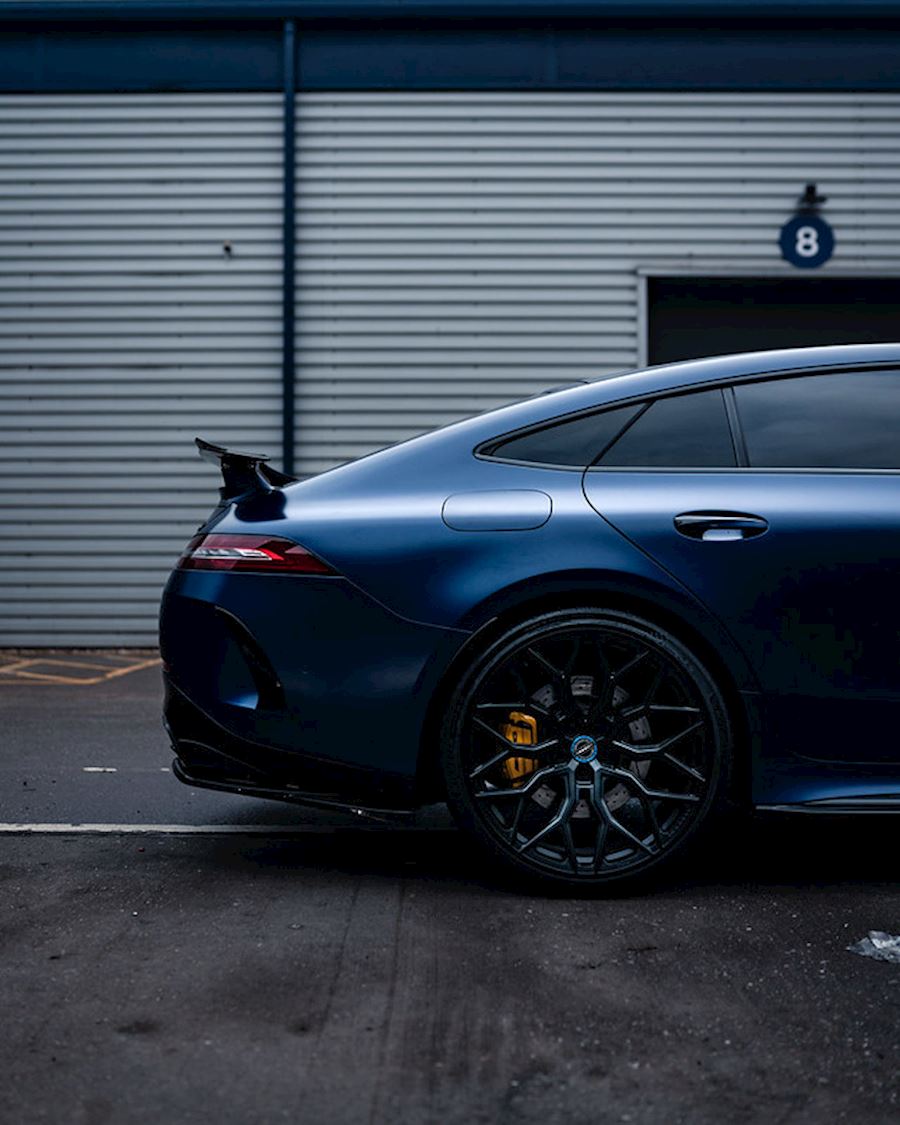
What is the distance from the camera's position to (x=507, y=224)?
11758 mm

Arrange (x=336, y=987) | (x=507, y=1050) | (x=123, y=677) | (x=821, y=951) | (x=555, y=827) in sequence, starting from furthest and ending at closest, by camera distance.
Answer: (x=123, y=677) < (x=555, y=827) < (x=821, y=951) < (x=336, y=987) < (x=507, y=1050)

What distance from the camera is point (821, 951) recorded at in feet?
11.1

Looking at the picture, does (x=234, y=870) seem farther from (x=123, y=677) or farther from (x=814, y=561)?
(x=123, y=677)

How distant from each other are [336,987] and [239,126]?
9.86 meters

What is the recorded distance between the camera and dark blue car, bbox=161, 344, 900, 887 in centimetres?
375

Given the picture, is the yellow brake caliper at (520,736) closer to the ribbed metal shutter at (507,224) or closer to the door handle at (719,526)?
the door handle at (719,526)

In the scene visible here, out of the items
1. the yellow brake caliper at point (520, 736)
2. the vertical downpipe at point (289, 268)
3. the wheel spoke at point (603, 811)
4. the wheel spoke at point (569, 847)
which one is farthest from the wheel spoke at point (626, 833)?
the vertical downpipe at point (289, 268)

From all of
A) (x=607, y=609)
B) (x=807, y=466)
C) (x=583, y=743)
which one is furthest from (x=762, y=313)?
(x=583, y=743)

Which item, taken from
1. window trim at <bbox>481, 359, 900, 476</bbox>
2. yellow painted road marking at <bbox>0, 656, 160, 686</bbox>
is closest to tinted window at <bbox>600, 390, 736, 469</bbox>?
window trim at <bbox>481, 359, 900, 476</bbox>

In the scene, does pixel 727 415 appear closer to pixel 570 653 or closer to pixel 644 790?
pixel 570 653

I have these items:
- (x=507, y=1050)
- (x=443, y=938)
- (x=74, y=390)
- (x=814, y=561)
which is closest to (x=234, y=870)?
(x=443, y=938)

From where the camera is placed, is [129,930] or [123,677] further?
[123,677]

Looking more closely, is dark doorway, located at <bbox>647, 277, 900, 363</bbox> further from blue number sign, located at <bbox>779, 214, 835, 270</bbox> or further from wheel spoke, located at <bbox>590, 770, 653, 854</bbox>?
wheel spoke, located at <bbox>590, 770, 653, 854</bbox>

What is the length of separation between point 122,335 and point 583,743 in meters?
8.93
